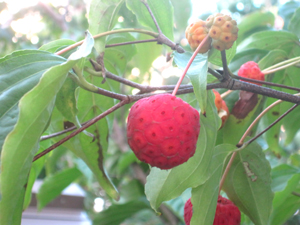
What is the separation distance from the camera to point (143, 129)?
427mm

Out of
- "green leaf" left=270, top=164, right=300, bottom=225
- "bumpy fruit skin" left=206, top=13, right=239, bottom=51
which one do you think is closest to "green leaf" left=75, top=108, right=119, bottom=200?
"bumpy fruit skin" left=206, top=13, right=239, bottom=51

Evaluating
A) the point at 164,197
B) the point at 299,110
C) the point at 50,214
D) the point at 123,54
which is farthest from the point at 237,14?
the point at 50,214

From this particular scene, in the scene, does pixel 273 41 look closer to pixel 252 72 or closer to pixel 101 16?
pixel 252 72

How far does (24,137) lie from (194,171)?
33 centimetres

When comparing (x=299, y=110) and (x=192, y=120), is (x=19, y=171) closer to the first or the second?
(x=192, y=120)

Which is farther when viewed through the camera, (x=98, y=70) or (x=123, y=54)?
(x=123, y=54)

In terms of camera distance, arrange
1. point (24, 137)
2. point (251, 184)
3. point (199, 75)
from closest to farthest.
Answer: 1. point (24, 137)
2. point (199, 75)
3. point (251, 184)

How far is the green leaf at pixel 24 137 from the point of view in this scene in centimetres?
32

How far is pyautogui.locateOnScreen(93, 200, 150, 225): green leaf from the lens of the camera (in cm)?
138

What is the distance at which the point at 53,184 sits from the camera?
131cm

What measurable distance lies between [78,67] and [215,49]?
25 centimetres

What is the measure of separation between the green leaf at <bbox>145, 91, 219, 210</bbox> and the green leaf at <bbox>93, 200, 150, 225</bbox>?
85 centimetres

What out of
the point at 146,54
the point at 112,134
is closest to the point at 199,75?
the point at 146,54

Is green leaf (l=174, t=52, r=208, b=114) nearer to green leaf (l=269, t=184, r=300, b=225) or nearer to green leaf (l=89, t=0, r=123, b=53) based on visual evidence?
green leaf (l=89, t=0, r=123, b=53)
